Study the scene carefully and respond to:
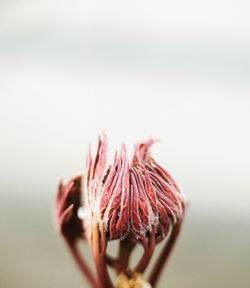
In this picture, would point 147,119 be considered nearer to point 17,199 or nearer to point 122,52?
point 122,52

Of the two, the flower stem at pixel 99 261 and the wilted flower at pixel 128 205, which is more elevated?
the wilted flower at pixel 128 205

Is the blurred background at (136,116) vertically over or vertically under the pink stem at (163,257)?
over

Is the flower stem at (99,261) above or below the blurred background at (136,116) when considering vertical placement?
below

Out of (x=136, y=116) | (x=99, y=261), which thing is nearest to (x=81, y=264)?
(x=99, y=261)

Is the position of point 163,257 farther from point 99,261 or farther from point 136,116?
point 136,116

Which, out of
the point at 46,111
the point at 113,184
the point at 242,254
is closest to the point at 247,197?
the point at 242,254

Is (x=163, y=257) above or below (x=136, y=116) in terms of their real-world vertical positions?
below
